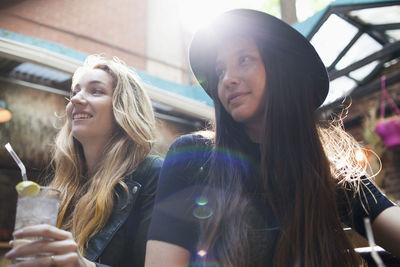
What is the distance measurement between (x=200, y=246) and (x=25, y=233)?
69 cm

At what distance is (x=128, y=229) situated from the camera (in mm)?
1856

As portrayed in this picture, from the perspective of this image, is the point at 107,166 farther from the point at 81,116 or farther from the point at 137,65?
the point at 137,65

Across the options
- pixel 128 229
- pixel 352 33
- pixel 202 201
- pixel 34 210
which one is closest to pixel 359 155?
pixel 202 201

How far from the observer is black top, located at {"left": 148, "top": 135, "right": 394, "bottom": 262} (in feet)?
4.73

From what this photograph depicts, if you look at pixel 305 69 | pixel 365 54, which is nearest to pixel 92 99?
pixel 305 69

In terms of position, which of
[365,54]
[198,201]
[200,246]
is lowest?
[200,246]

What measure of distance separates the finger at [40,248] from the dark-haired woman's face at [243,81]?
0.90 m

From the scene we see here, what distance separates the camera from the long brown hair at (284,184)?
1425mm

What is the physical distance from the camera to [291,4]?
3.81m

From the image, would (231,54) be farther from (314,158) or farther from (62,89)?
(62,89)

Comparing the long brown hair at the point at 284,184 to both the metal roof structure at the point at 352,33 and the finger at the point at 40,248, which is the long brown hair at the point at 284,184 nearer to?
the finger at the point at 40,248

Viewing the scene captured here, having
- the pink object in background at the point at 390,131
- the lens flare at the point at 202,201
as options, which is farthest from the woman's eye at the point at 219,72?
the pink object in background at the point at 390,131

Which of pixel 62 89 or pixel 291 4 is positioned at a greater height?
pixel 291 4

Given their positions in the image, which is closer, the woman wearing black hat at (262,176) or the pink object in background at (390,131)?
the woman wearing black hat at (262,176)
